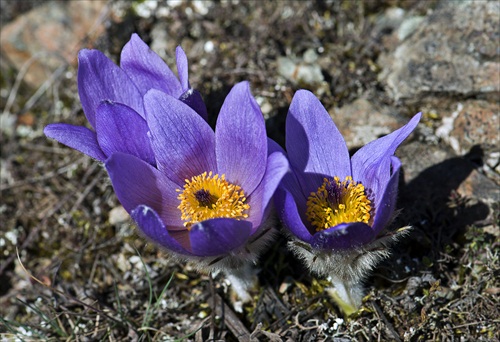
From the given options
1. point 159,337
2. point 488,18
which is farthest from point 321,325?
point 488,18

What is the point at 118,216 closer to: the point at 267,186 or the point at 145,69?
the point at 145,69

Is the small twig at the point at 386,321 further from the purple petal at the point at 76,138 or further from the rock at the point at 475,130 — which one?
the purple petal at the point at 76,138

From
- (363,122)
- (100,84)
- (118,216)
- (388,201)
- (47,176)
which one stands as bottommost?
(363,122)

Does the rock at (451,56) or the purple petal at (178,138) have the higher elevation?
the purple petal at (178,138)

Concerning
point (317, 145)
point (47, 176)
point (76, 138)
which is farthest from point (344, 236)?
point (47, 176)

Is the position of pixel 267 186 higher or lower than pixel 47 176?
higher

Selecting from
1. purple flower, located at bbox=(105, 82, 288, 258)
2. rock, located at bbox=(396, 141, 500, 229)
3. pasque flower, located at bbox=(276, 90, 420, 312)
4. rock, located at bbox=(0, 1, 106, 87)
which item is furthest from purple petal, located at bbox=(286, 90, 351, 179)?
rock, located at bbox=(0, 1, 106, 87)

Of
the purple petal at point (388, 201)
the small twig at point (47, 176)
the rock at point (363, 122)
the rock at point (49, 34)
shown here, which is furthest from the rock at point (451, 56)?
the rock at point (49, 34)
